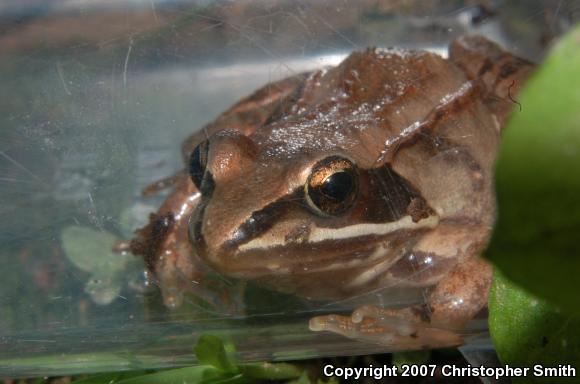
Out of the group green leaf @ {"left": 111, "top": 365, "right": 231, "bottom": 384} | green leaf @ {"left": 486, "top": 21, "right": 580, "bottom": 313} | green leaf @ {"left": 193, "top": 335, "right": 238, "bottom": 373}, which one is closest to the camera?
green leaf @ {"left": 486, "top": 21, "right": 580, "bottom": 313}

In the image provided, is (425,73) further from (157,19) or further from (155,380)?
(155,380)

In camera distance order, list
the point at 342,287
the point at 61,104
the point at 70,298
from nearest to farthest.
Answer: the point at 342,287 < the point at 70,298 < the point at 61,104

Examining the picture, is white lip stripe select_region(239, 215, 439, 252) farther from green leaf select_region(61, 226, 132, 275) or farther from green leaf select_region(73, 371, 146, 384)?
green leaf select_region(61, 226, 132, 275)

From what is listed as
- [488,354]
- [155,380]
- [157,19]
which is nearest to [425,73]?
[488,354]

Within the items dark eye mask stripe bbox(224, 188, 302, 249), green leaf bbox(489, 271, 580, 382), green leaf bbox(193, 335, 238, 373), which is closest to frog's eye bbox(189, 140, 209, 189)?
dark eye mask stripe bbox(224, 188, 302, 249)

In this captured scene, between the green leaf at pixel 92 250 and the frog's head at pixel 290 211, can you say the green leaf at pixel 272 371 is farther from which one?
the green leaf at pixel 92 250

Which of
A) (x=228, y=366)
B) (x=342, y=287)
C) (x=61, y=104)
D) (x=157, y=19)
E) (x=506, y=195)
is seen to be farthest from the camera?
(x=157, y=19)
